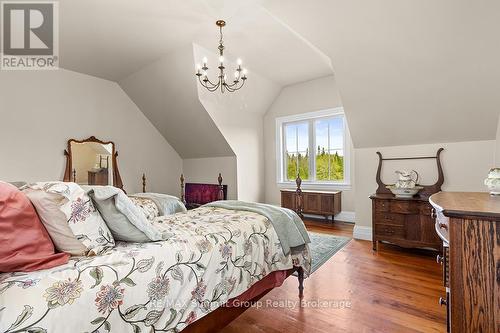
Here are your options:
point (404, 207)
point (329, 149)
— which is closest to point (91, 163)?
point (329, 149)

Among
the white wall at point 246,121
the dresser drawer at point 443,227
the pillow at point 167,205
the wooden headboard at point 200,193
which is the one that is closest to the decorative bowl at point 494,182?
the dresser drawer at point 443,227

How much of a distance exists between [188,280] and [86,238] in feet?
1.64

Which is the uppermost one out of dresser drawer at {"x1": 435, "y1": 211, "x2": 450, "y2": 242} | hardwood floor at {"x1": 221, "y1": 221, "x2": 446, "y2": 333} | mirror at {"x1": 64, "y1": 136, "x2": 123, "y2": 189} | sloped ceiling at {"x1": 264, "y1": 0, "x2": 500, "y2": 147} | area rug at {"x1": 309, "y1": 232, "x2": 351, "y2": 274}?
sloped ceiling at {"x1": 264, "y1": 0, "x2": 500, "y2": 147}

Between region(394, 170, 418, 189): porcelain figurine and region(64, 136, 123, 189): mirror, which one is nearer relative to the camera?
region(394, 170, 418, 189): porcelain figurine

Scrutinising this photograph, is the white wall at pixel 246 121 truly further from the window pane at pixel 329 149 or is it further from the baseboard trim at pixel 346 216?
the baseboard trim at pixel 346 216

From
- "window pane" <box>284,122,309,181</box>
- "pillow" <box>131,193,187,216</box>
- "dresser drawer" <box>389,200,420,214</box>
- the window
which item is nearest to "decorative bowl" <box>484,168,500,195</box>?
"dresser drawer" <box>389,200,420,214</box>

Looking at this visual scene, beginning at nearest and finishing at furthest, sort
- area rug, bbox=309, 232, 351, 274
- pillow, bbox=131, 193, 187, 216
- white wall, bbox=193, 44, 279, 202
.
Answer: pillow, bbox=131, 193, 187, 216 < area rug, bbox=309, 232, 351, 274 < white wall, bbox=193, 44, 279, 202

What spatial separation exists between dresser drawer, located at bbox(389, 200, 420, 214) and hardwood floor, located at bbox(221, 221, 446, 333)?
20.7 inches

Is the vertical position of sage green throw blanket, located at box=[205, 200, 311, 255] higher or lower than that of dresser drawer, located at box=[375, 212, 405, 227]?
higher

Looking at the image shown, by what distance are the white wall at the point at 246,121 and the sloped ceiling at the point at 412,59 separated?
5.84ft

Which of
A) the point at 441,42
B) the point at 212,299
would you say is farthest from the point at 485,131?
the point at 212,299

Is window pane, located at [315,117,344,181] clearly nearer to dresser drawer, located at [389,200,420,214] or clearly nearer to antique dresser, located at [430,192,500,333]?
dresser drawer, located at [389,200,420,214]

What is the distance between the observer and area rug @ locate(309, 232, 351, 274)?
2.84 metres

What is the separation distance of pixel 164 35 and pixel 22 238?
2.88 metres
